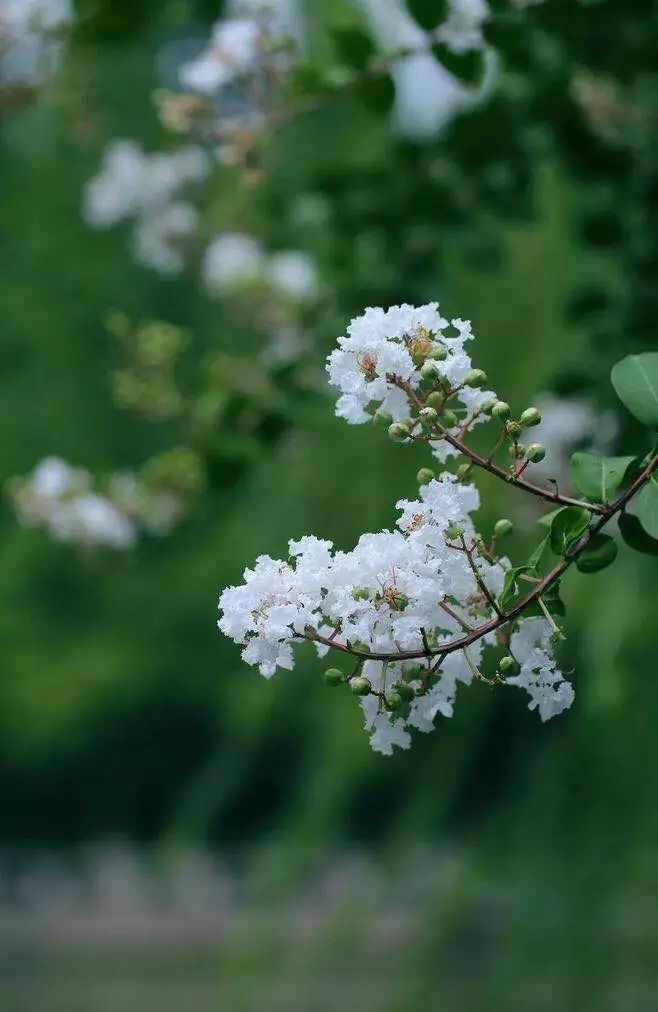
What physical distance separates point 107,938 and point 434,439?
11000 millimetres

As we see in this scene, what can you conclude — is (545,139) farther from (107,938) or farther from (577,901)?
(107,938)

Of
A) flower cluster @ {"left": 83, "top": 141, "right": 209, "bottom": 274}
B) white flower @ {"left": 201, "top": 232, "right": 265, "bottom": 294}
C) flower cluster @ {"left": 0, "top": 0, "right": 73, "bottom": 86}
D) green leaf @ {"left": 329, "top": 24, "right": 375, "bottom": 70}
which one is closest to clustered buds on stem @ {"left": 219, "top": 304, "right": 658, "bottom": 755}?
green leaf @ {"left": 329, "top": 24, "right": 375, "bottom": 70}

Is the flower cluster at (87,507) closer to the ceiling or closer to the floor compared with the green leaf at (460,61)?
closer to the ceiling

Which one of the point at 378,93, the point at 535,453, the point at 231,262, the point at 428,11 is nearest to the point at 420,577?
the point at 535,453

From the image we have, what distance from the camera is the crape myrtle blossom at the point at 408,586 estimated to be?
92 centimetres

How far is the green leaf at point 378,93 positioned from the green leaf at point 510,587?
42.0 inches

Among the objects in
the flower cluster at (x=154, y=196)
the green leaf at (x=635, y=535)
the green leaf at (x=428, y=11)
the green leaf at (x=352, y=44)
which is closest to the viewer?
the green leaf at (x=635, y=535)

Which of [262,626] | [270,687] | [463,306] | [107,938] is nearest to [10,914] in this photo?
[107,938]

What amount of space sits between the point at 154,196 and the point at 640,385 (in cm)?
214

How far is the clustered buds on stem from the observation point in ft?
3.02

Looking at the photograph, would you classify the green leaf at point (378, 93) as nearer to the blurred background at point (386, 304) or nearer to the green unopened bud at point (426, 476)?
the blurred background at point (386, 304)

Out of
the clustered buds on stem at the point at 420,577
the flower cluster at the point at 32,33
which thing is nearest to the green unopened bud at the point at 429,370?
the clustered buds on stem at the point at 420,577

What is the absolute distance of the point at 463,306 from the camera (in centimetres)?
385

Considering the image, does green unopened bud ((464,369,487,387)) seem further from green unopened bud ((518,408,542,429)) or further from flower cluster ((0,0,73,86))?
flower cluster ((0,0,73,86))
